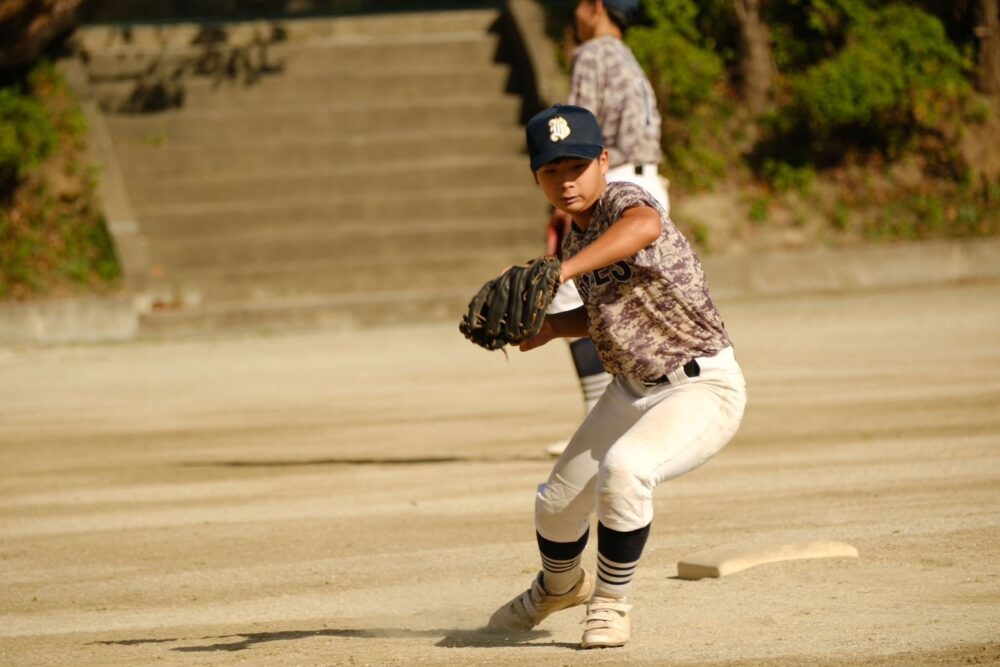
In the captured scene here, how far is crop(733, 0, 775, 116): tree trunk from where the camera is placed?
63.0 ft

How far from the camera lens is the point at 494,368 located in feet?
41.2

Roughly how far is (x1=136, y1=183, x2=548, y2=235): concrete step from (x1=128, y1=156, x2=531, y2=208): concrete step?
0.44 ft

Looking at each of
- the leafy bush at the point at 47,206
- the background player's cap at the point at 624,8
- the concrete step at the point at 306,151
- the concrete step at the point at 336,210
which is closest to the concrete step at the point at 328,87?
the concrete step at the point at 306,151

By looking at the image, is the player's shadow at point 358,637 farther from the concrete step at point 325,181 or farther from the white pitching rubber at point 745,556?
the concrete step at point 325,181

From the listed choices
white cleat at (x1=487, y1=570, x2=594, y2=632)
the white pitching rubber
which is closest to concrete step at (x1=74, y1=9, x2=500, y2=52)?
the white pitching rubber

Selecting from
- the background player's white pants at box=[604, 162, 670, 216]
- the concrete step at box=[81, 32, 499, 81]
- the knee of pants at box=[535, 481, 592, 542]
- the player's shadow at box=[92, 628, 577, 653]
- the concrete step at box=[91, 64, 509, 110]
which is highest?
the knee of pants at box=[535, 481, 592, 542]

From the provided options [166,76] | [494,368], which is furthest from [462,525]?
[166,76]

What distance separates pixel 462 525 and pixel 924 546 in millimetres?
2018

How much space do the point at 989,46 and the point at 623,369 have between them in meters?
16.1

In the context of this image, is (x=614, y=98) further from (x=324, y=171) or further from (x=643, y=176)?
(x=324, y=171)

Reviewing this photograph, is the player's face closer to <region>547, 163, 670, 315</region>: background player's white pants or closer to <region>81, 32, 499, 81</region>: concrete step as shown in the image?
<region>547, 163, 670, 315</region>: background player's white pants

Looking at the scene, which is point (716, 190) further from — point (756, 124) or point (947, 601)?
point (947, 601)

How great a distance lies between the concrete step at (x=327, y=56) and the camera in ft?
63.7

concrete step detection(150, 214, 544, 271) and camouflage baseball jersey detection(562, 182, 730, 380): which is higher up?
camouflage baseball jersey detection(562, 182, 730, 380)
